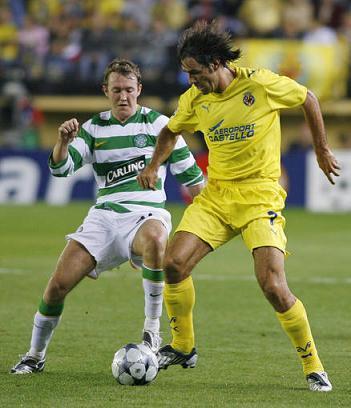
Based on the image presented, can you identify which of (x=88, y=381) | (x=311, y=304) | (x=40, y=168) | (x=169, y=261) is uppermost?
(x=169, y=261)

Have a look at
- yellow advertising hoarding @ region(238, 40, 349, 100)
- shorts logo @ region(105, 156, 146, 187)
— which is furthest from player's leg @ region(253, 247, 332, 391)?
yellow advertising hoarding @ region(238, 40, 349, 100)

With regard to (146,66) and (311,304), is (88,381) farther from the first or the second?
Result: (146,66)

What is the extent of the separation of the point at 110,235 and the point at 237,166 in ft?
3.73

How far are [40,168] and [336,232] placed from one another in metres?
6.76

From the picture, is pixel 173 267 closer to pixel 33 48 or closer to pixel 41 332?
pixel 41 332

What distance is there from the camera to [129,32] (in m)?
24.8

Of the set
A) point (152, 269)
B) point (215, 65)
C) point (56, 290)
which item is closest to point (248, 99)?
point (215, 65)

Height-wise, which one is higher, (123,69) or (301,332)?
(123,69)

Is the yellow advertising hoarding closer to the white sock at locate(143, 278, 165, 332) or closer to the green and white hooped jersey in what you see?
the green and white hooped jersey

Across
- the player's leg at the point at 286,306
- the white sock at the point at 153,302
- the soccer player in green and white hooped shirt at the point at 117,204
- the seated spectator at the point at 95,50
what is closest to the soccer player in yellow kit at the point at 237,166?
the player's leg at the point at 286,306

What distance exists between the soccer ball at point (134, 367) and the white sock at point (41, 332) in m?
0.64

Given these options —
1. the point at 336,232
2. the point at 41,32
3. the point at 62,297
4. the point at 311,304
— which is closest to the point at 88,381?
the point at 62,297

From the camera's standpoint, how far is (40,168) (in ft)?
74.1

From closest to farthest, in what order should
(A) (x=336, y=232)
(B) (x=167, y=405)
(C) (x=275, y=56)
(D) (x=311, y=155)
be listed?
(B) (x=167, y=405)
(A) (x=336, y=232)
(D) (x=311, y=155)
(C) (x=275, y=56)
